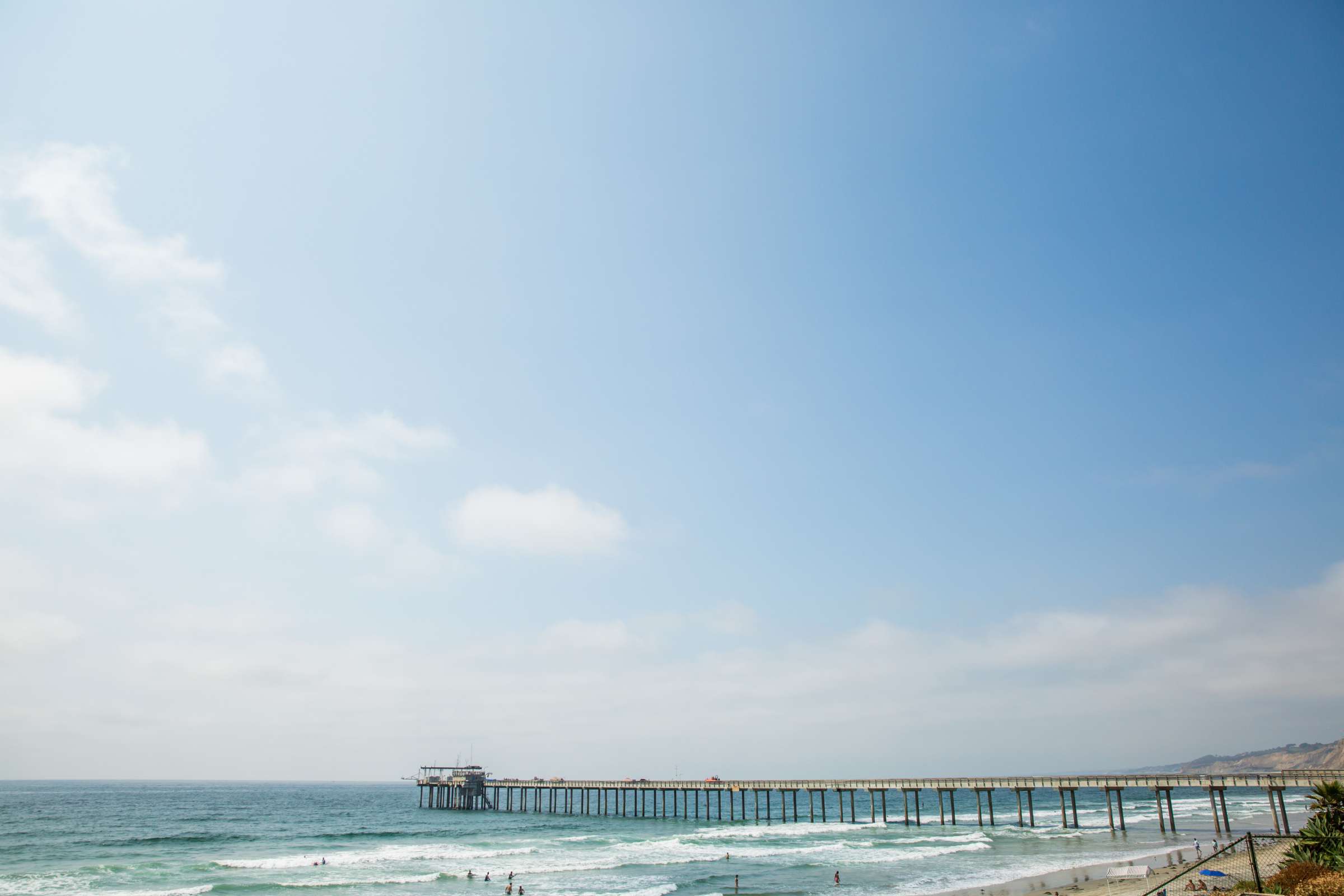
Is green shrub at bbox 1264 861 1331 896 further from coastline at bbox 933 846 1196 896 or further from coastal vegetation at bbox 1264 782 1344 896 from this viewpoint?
coastline at bbox 933 846 1196 896

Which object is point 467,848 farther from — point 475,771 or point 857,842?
point 475,771

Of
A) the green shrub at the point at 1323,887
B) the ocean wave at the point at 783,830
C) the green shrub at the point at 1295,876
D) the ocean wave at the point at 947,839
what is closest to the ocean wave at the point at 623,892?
the ocean wave at the point at 783,830

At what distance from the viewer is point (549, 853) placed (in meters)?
50.5

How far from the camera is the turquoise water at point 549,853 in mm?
38531

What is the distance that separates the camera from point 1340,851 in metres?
19.7

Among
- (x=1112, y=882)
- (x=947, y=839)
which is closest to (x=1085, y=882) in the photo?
(x=1112, y=882)

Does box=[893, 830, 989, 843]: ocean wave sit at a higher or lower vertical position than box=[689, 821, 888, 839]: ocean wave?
higher

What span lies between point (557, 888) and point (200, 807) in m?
100

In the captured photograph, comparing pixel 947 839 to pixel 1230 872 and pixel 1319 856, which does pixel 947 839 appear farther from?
pixel 1319 856

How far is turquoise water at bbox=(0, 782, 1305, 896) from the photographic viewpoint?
3853cm

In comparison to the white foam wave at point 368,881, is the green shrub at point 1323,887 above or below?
above

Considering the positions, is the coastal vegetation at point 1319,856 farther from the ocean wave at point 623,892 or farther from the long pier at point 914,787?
the ocean wave at point 623,892

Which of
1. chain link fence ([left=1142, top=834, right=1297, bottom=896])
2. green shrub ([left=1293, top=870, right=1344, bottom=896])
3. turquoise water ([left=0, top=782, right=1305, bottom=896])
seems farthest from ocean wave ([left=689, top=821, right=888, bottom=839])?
green shrub ([left=1293, top=870, right=1344, bottom=896])

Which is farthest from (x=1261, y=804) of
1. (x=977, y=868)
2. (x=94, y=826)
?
(x=94, y=826)
